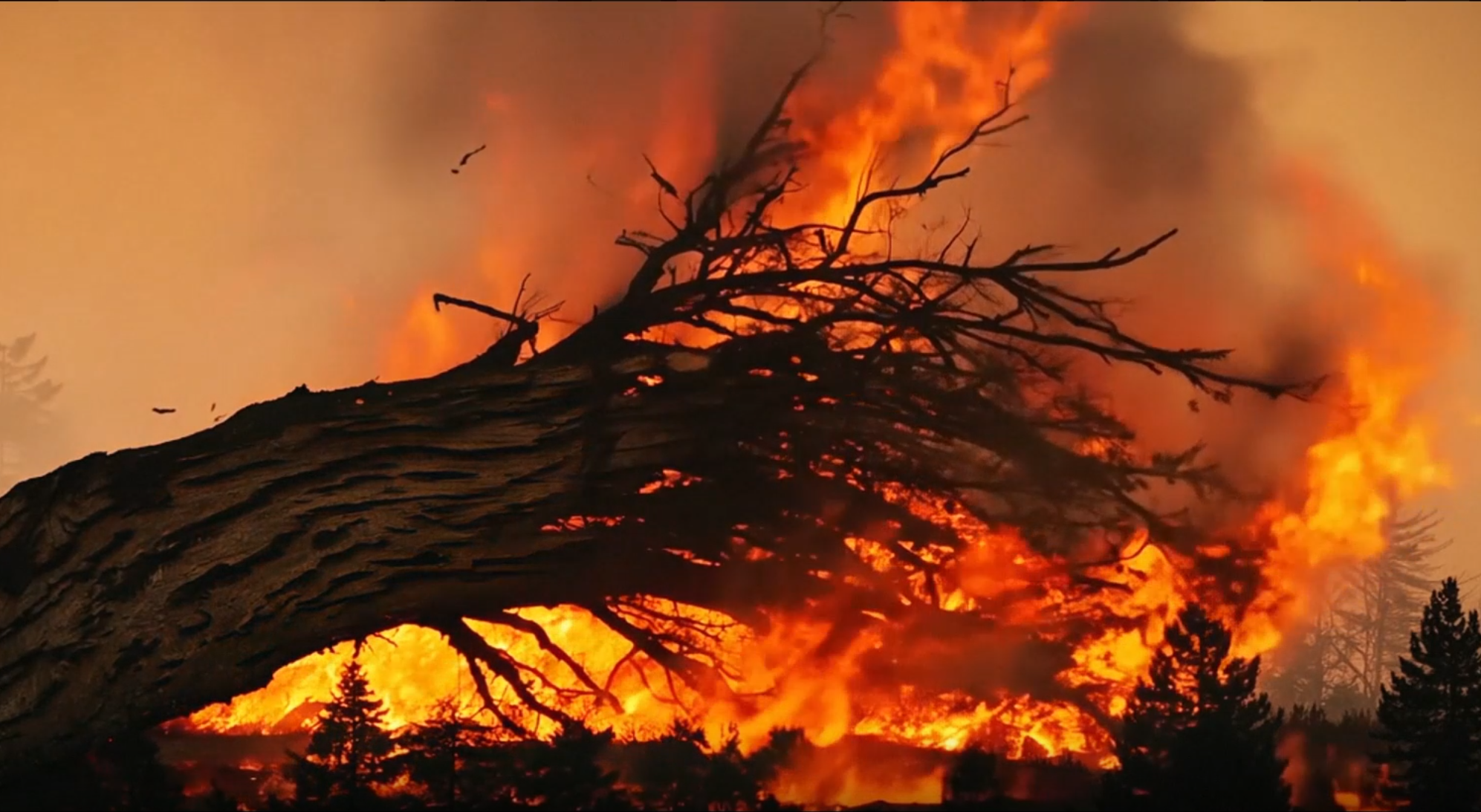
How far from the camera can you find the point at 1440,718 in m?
5.09

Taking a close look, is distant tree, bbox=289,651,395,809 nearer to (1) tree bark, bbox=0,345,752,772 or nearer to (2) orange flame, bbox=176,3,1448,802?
(1) tree bark, bbox=0,345,752,772

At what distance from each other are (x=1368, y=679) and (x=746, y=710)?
621 centimetres

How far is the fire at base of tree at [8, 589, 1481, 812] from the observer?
4461 millimetres

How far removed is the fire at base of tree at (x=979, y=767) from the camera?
4.46 meters

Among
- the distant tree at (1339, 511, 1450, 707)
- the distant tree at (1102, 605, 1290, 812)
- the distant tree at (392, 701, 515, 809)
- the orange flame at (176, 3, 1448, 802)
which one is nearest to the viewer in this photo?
the distant tree at (1102, 605, 1290, 812)

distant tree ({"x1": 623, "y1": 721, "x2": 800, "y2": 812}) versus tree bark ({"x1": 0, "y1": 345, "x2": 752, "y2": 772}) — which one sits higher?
tree bark ({"x1": 0, "y1": 345, "x2": 752, "y2": 772})

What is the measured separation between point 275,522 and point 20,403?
616cm

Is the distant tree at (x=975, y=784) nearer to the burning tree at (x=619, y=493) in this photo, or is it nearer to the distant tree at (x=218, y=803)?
the burning tree at (x=619, y=493)

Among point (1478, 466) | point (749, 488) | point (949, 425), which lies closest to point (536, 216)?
point (749, 488)

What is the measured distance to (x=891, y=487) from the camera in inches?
222

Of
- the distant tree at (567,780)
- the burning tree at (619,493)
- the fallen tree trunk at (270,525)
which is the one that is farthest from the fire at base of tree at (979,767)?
the burning tree at (619,493)

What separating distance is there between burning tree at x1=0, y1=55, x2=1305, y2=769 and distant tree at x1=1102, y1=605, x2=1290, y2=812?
0.78m

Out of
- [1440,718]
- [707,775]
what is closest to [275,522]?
[707,775]

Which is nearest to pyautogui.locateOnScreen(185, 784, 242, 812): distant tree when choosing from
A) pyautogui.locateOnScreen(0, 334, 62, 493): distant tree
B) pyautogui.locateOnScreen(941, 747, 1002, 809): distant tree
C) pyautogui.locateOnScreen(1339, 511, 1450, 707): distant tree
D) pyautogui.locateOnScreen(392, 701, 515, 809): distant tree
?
pyautogui.locateOnScreen(392, 701, 515, 809): distant tree
